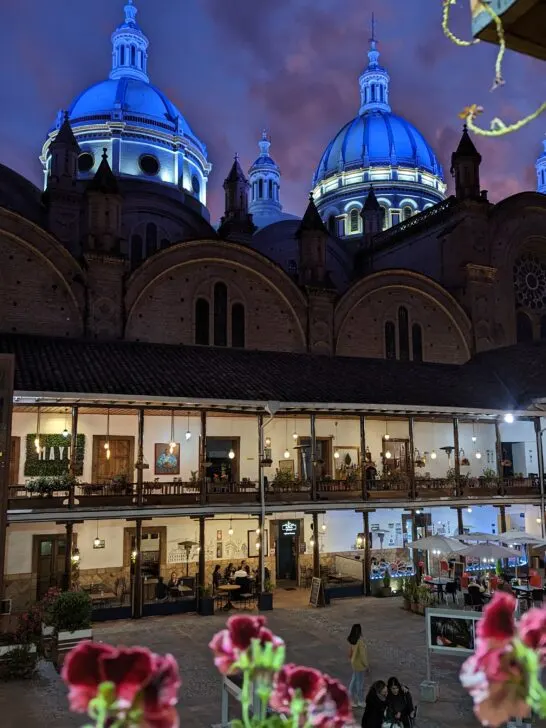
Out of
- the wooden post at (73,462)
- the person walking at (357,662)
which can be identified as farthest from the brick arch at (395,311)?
the person walking at (357,662)

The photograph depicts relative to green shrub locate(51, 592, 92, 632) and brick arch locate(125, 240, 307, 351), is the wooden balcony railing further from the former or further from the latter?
brick arch locate(125, 240, 307, 351)

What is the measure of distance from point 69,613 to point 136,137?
39.9m

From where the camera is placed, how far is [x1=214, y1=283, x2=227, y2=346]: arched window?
32000 millimetres

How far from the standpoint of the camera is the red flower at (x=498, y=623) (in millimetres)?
3076

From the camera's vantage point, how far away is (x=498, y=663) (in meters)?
3.03

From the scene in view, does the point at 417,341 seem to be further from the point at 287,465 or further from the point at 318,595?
the point at 318,595

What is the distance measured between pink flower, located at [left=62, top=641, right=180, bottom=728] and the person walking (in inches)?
475

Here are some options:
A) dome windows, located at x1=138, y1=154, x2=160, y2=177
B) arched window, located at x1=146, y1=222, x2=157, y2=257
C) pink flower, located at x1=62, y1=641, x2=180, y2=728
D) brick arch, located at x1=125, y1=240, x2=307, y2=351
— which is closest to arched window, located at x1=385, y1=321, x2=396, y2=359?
brick arch, located at x1=125, y1=240, x2=307, y2=351

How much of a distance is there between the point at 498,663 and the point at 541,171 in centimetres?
8265

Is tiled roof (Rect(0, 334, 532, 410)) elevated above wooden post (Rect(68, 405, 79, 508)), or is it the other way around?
tiled roof (Rect(0, 334, 532, 410))

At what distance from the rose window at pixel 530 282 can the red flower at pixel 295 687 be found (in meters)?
38.9

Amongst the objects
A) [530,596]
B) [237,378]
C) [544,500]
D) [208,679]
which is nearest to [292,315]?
[237,378]

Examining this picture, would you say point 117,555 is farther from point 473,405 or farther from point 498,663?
point 498,663

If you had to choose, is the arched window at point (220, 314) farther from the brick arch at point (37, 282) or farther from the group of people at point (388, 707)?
the group of people at point (388, 707)
